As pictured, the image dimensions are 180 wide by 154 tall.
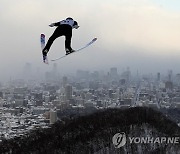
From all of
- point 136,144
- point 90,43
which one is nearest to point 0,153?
point 136,144

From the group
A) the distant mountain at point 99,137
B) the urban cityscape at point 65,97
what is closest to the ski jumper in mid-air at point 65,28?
the distant mountain at point 99,137

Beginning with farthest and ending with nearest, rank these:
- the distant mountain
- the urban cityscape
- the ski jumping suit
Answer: the urban cityscape → the distant mountain → the ski jumping suit

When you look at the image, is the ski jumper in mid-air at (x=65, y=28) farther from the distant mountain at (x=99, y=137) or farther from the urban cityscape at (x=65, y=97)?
the urban cityscape at (x=65, y=97)

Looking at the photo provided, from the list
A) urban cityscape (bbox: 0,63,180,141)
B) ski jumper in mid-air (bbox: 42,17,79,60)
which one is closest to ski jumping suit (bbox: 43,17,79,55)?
ski jumper in mid-air (bbox: 42,17,79,60)

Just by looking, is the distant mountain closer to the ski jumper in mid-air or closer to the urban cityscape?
the urban cityscape

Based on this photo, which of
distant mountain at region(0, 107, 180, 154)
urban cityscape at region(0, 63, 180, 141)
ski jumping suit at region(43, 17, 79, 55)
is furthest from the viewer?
urban cityscape at region(0, 63, 180, 141)

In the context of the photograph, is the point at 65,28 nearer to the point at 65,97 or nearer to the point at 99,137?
the point at 99,137

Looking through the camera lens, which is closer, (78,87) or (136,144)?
(136,144)

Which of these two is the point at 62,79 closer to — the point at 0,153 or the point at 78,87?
the point at 78,87
